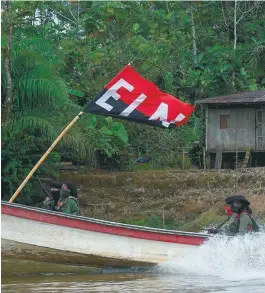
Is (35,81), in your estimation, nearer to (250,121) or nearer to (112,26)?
(250,121)

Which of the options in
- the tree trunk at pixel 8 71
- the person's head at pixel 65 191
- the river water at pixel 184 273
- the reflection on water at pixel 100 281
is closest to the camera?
the reflection on water at pixel 100 281

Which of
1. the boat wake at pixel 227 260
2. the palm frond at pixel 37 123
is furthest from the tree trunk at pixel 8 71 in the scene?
the boat wake at pixel 227 260

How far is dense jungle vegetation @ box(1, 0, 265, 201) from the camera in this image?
22422mm

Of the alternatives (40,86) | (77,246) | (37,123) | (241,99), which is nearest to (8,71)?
(40,86)

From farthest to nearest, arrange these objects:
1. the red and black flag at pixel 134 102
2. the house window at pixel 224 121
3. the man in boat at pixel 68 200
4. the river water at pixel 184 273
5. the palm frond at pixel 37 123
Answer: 1. the house window at pixel 224 121
2. the palm frond at pixel 37 123
3. the man in boat at pixel 68 200
4. the red and black flag at pixel 134 102
5. the river water at pixel 184 273

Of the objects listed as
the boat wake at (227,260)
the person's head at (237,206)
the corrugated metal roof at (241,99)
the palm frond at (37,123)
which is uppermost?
the corrugated metal roof at (241,99)

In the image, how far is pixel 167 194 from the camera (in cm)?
2511

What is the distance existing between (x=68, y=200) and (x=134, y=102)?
1.97 m

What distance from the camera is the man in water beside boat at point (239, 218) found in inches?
590

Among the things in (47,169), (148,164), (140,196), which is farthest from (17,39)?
(148,164)

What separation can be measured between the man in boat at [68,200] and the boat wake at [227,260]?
1736 mm

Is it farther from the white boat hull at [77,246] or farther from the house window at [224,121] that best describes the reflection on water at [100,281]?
the house window at [224,121]

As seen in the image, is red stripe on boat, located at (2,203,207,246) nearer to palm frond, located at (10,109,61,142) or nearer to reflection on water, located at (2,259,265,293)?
reflection on water, located at (2,259,265,293)

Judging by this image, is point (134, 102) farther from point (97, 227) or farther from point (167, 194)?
point (167, 194)
